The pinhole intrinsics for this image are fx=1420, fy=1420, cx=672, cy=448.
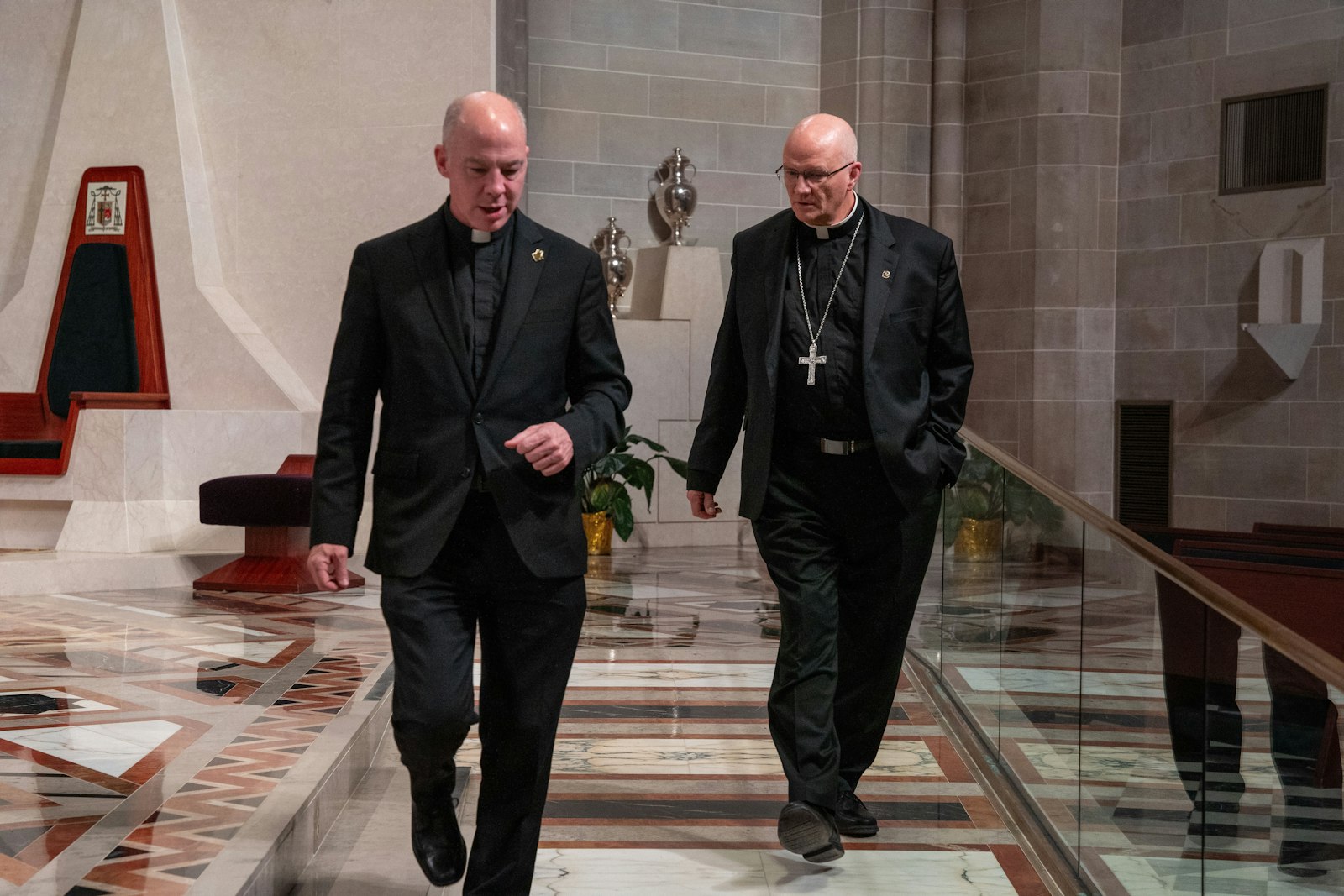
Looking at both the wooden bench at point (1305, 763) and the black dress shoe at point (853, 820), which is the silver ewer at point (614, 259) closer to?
the black dress shoe at point (853, 820)

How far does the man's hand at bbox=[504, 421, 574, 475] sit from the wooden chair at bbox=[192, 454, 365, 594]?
14.2ft

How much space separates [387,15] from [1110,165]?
15.2ft

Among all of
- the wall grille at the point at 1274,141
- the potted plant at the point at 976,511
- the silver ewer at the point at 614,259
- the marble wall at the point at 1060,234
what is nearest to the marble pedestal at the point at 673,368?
the silver ewer at the point at 614,259

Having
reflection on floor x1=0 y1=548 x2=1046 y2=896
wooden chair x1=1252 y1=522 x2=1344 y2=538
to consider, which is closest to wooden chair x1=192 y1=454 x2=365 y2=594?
reflection on floor x1=0 y1=548 x2=1046 y2=896

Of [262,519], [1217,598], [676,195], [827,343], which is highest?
[676,195]

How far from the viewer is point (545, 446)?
221 cm

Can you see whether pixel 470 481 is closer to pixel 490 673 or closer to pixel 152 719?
pixel 490 673

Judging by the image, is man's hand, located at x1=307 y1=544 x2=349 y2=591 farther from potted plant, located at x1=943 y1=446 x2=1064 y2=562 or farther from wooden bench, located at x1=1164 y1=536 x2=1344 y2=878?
potted plant, located at x1=943 y1=446 x2=1064 y2=562

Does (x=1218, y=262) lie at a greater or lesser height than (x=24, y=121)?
lesser

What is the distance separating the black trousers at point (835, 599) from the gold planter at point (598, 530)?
5215 millimetres

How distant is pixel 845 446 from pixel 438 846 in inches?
43.5

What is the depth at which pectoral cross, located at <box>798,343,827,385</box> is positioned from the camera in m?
2.87

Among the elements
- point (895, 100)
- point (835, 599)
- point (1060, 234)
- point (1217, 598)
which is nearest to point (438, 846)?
point (835, 599)

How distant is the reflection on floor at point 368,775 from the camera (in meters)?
2.69
